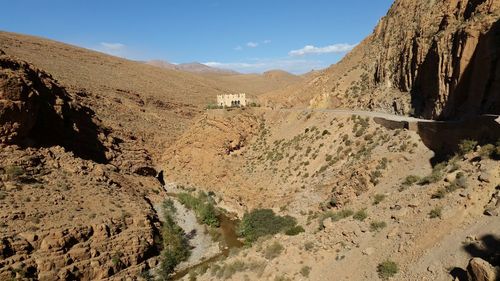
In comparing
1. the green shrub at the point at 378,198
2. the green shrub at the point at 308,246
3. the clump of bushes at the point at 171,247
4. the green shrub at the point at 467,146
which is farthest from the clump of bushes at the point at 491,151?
the clump of bushes at the point at 171,247

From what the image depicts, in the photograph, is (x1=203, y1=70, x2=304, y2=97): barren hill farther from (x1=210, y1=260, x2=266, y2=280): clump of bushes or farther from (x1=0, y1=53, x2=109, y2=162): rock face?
(x1=210, y1=260, x2=266, y2=280): clump of bushes

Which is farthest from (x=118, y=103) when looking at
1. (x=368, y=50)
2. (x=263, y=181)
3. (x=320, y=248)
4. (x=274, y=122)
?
(x=320, y=248)

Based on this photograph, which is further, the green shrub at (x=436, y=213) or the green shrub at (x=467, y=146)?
the green shrub at (x=467, y=146)

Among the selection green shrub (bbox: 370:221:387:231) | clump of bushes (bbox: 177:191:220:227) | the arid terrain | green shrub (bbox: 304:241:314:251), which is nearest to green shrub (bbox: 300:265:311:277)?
the arid terrain

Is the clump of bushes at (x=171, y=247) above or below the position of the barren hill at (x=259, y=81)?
below

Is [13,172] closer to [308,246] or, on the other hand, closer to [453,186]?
[308,246]

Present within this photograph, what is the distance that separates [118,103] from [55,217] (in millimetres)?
27911

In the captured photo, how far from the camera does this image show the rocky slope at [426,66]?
18.7 meters

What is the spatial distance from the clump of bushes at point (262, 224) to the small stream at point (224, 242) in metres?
0.86

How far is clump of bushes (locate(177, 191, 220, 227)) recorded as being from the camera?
29062 mm

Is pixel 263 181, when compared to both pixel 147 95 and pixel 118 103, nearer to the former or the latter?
pixel 118 103

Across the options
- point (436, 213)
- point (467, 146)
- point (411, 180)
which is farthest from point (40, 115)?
point (467, 146)

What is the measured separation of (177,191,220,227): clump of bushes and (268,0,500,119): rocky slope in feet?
48.3

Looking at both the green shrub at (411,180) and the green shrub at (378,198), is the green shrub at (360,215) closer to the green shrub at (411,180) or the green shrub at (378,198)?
the green shrub at (378,198)
